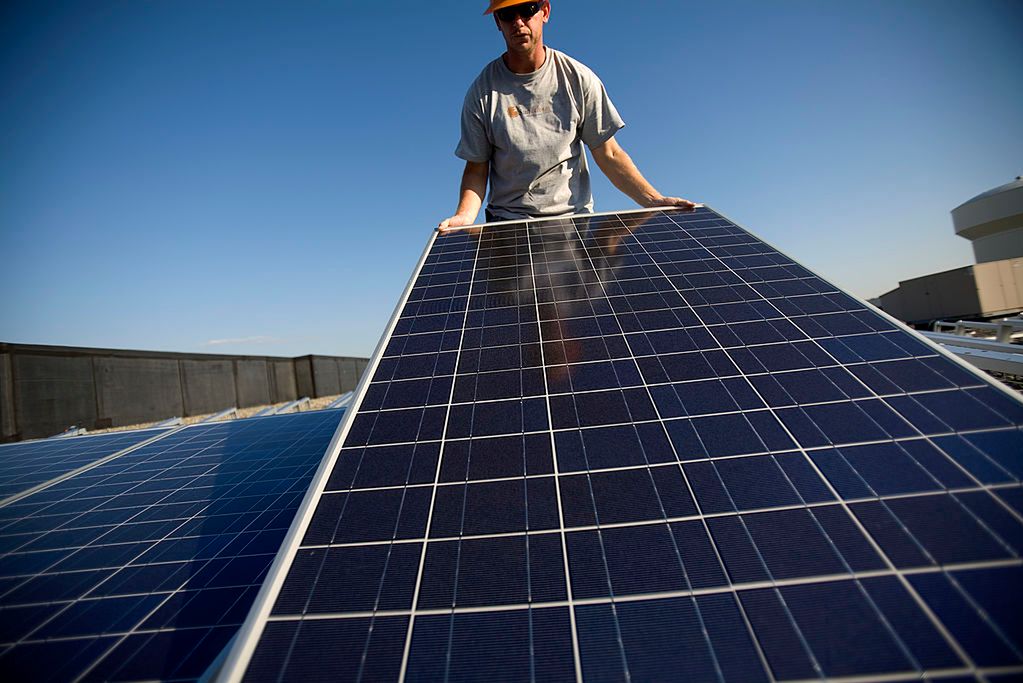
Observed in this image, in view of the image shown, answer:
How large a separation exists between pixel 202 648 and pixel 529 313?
8.42 feet

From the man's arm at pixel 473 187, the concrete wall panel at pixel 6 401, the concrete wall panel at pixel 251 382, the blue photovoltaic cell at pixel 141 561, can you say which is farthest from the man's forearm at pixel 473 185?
the concrete wall panel at pixel 251 382

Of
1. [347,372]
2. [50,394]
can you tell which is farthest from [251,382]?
[347,372]

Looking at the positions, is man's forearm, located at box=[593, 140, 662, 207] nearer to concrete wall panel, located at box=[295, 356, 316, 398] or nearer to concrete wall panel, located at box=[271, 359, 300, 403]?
concrete wall panel, located at box=[271, 359, 300, 403]

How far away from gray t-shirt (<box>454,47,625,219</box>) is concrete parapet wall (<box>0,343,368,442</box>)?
12239 mm

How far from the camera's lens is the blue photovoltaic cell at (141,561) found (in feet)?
6.57

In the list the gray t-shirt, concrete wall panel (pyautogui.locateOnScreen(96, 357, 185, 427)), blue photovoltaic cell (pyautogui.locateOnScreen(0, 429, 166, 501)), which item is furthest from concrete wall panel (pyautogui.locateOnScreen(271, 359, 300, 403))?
the gray t-shirt

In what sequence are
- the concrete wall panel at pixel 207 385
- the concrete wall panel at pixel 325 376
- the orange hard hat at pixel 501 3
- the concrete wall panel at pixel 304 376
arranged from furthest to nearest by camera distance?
1. the concrete wall panel at pixel 325 376
2. the concrete wall panel at pixel 304 376
3. the concrete wall panel at pixel 207 385
4. the orange hard hat at pixel 501 3

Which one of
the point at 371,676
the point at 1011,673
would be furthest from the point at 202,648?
the point at 1011,673

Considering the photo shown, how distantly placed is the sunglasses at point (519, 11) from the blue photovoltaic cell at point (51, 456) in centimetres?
628

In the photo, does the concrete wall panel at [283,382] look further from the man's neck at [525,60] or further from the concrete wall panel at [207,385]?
the man's neck at [525,60]

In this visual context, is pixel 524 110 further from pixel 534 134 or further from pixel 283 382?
pixel 283 382

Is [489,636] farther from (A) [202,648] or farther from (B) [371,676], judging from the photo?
(A) [202,648]

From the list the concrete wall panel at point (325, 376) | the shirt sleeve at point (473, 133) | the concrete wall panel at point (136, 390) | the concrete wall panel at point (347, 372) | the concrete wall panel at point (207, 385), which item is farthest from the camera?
the concrete wall panel at point (347, 372)

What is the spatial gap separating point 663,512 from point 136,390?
17353 millimetres
